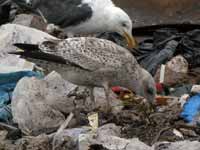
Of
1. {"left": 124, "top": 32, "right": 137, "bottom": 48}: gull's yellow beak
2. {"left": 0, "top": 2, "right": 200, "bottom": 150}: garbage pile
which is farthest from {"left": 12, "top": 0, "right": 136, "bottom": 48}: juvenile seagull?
{"left": 0, "top": 2, "right": 200, "bottom": 150}: garbage pile

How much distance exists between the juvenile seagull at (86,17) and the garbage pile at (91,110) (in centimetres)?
56

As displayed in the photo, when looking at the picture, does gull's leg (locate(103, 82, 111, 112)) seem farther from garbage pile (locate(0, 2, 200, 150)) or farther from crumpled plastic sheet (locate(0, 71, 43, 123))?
crumpled plastic sheet (locate(0, 71, 43, 123))

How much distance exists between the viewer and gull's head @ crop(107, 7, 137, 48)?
776cm

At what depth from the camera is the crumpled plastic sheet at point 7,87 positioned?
6059mm

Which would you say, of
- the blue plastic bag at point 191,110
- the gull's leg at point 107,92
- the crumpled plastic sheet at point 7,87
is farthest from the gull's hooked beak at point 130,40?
the gull's leg at point 107,92

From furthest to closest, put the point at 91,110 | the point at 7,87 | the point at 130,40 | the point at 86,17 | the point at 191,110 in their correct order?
the point at 86,17 < the point at 130,40 < the point at 7,87 < the point at 91,110 < the point at 191,110

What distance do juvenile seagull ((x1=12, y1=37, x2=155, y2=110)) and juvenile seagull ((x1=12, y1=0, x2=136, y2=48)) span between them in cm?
174

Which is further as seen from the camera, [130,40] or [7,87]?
[130,40]

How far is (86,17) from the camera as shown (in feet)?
25.8

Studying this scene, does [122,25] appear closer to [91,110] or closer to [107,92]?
[91,110]

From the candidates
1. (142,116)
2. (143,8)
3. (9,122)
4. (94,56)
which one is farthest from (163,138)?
(143,8)

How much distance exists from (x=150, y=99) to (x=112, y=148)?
1206 millimetres

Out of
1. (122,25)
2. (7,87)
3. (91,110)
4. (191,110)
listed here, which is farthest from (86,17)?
(191,110)

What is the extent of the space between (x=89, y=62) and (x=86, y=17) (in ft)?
6.84
